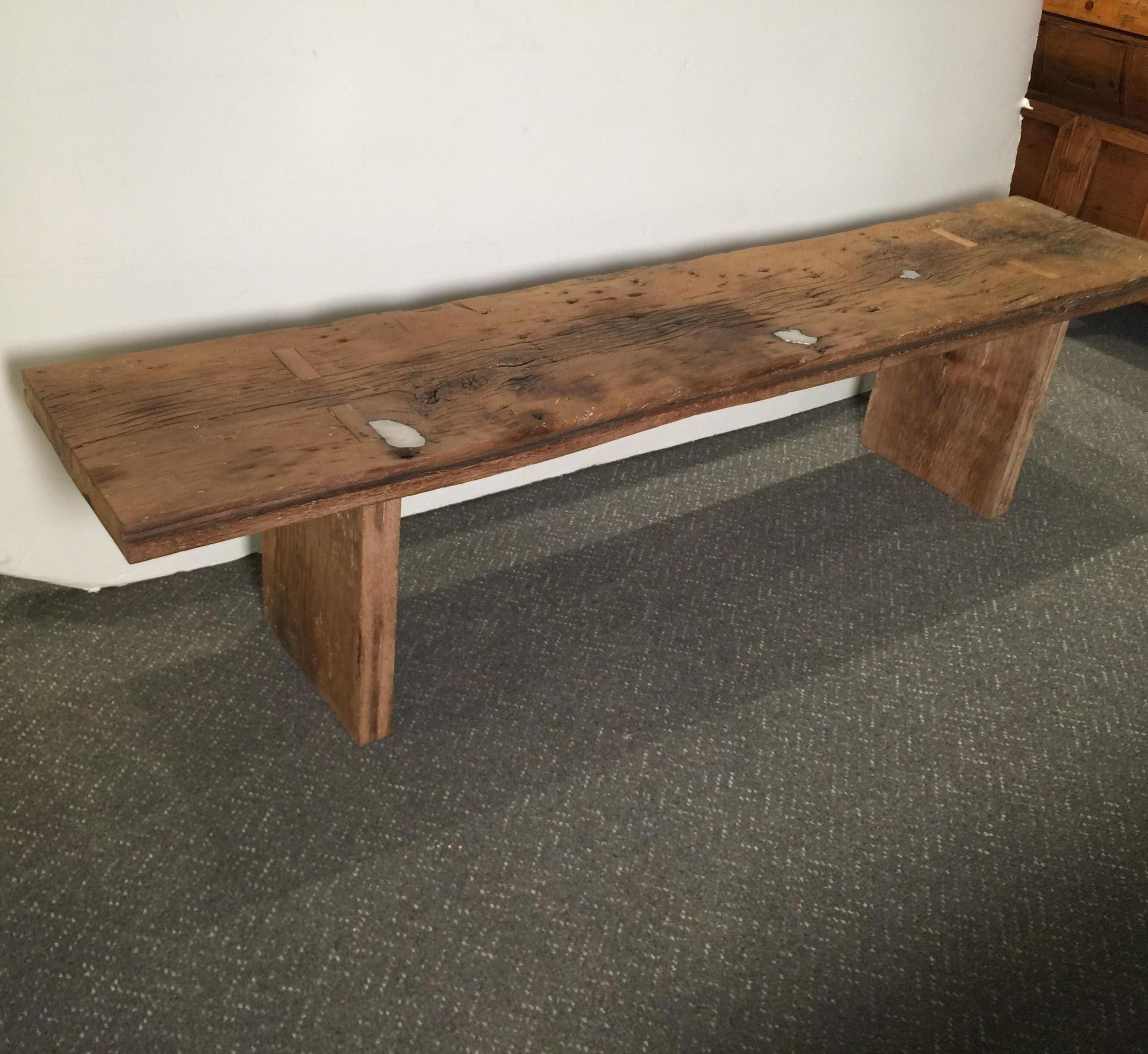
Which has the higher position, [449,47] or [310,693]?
[449,47]

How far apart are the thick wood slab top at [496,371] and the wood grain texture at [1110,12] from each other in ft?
3.86

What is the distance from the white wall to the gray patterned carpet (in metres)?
0.30

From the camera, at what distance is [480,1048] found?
44.6 inches

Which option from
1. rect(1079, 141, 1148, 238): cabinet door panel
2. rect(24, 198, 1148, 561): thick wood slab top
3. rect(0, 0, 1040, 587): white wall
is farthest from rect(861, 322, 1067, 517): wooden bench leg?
rect(1079, 141, 1148, 238): cabinet door panel

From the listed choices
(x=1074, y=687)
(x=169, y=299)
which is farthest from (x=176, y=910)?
(x=1074, y=687)

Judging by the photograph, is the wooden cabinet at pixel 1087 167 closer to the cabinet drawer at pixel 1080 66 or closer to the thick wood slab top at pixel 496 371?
the cabinet drawer at pixel 1080 66

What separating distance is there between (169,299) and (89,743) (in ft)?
1.99

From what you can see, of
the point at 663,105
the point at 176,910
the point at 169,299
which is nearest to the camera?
the point at 176,910

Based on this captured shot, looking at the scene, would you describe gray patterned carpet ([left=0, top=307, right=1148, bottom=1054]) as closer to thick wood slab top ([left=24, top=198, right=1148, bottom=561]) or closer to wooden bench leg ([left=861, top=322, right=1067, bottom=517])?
wooden bench leg ([left=861, top=322, right=1067, bottom=517])

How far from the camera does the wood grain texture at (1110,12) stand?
8.83 feet

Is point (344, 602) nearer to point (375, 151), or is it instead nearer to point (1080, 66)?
point (375, 151)

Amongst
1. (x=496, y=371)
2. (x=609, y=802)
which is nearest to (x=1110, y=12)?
(x=496, y=371)

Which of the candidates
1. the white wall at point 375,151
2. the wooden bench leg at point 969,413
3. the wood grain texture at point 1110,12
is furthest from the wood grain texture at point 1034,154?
the wooden bench leg at point 969,413

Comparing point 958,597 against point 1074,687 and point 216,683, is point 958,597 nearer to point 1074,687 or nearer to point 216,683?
point 1074,687
